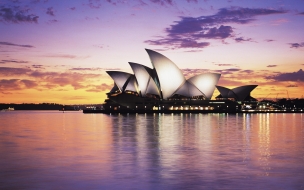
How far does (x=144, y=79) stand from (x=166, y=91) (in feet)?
21.1

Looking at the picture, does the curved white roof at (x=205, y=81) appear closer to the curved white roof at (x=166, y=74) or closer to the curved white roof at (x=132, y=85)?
the curved white roof at (x=166, y=74)

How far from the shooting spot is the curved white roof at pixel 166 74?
3565 inches

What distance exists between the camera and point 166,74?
313ft

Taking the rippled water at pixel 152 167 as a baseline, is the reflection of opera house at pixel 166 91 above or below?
above

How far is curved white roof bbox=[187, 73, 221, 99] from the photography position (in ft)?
355

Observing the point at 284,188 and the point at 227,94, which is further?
the point at 227,94

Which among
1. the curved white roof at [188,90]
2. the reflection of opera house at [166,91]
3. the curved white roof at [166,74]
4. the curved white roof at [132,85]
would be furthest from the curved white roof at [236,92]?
the curved white roof at [132,85]

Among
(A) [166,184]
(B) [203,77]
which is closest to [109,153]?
(A) [166,184]

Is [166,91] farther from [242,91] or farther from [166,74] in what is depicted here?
[242,91]

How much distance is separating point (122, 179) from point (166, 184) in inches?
66.6

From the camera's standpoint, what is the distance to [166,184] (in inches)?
518

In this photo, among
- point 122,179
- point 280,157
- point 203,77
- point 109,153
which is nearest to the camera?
point 122,179

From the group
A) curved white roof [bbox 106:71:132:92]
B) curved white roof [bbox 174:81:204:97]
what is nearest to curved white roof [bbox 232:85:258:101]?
curved white roof [bbox 174:81:204:97]

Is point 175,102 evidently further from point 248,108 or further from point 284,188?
point 284,188
